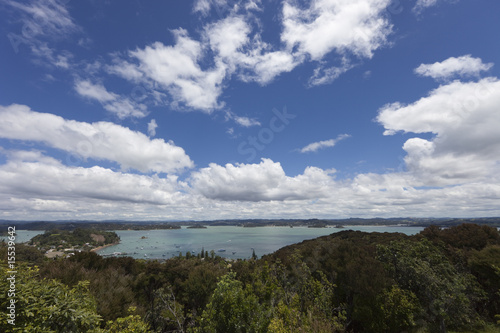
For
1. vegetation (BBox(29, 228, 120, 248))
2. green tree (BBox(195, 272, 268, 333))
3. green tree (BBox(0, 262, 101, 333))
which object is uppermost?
green tree (BBox(0, 262, 101, 333))

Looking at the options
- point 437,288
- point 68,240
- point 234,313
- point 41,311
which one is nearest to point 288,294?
point 234,313

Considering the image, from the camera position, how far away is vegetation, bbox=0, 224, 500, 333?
7.94 m

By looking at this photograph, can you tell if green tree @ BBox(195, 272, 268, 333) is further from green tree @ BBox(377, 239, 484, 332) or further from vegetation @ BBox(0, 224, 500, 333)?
green tree @ BBox(377, 239, 484, 332)

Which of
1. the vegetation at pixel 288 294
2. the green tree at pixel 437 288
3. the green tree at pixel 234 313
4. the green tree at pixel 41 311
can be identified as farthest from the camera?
the green tree at pixel 437 288

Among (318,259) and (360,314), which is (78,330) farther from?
(318,259)

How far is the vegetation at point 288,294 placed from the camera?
26.0 ft

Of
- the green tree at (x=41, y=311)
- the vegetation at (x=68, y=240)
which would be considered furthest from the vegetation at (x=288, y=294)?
the vegetation at (x=68, y=240)

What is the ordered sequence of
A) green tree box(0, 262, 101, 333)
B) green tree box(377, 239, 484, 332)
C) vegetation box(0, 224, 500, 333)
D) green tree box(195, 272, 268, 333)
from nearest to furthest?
1. green tree box(0, 262, 101, 333)
2. vegetation box(0, 224, 500, 333)
3. green tree box(195, 272, 268, 333)
4. green tree box(377, 239, 484, 332)

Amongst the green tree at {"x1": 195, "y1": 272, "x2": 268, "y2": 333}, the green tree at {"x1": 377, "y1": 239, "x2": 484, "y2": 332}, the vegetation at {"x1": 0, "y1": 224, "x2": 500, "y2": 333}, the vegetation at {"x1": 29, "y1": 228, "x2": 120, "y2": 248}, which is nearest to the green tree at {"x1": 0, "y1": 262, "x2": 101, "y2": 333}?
the vegetation at {"x1": 0, "y1": 224, "x2": 500, "y2": 333}

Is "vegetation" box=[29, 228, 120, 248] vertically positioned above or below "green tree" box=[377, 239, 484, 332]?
below

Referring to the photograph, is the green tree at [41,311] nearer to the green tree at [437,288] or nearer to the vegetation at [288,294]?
the vegetation at [288,294]

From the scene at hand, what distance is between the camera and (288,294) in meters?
15.9

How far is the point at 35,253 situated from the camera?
38844mm

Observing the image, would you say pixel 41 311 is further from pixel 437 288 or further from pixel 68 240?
pixel 68 240
